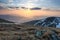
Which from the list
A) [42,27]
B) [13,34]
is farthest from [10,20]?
[42,27]

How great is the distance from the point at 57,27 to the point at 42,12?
45cm

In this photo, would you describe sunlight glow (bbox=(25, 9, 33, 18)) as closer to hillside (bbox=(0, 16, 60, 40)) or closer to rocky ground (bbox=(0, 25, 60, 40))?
hillside (bbox=(0, 16, 60, 40))

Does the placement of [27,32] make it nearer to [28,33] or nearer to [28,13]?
[28,33]

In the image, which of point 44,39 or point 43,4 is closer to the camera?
point 44,39

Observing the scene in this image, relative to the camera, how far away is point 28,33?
337 centimetres

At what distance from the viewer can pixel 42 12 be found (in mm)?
3604

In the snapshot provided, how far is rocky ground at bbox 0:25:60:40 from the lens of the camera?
10.7ft

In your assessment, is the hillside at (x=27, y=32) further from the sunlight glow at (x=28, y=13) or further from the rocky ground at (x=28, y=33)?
the sunlight glow at (x=28, y=13)

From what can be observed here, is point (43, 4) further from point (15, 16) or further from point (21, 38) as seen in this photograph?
point (21, 38)

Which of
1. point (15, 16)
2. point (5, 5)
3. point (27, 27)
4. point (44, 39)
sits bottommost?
point (44, 39)

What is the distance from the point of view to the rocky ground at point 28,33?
3.27m

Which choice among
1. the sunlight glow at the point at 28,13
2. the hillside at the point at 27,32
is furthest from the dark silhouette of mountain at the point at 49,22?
the sunlight glow at the point at 28,13

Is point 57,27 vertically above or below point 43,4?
below

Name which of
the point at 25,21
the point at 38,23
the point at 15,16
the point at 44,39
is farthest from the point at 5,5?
the point at 44,39
